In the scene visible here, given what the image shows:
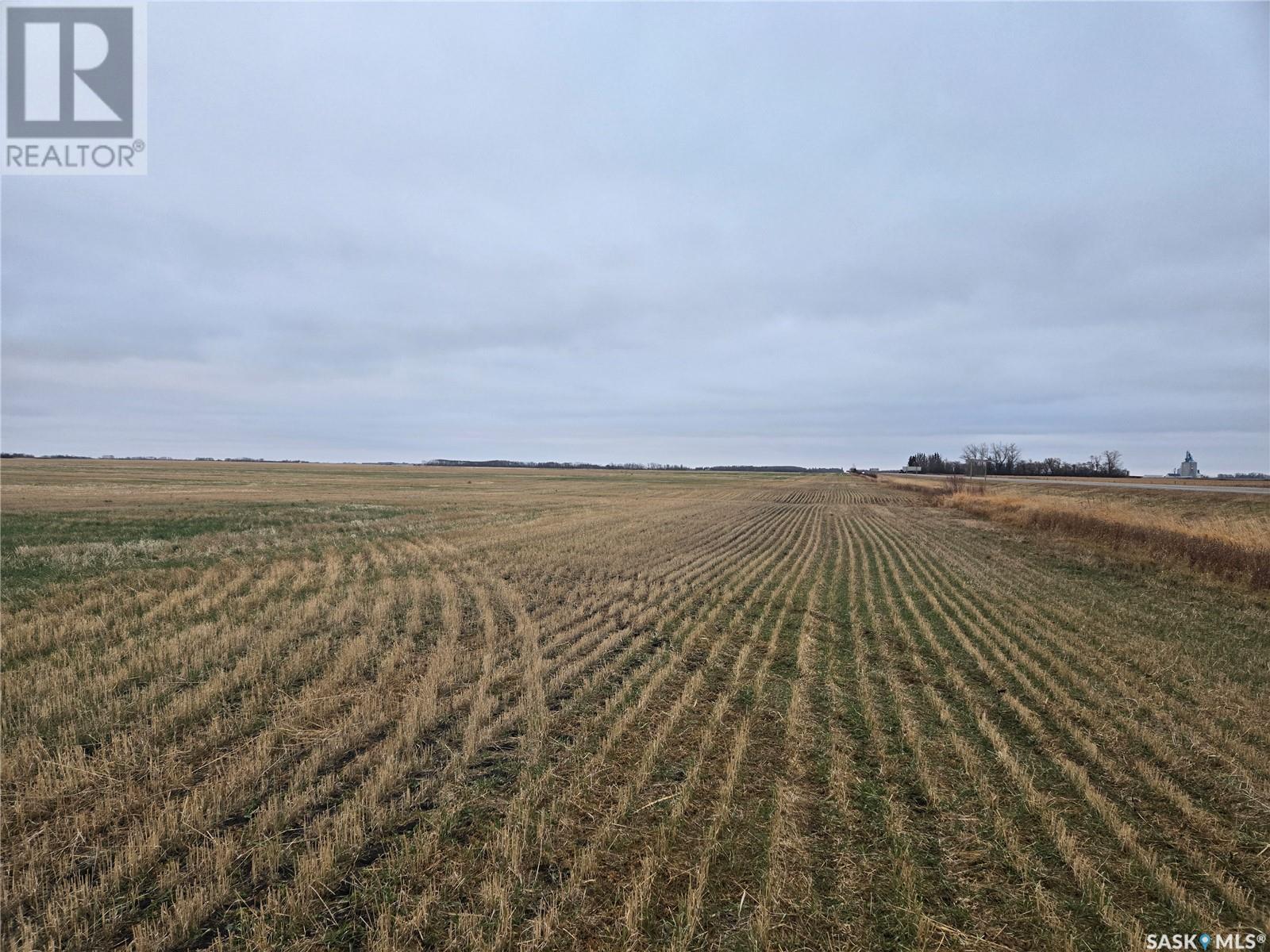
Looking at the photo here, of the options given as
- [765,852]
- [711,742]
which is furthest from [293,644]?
[765,852]

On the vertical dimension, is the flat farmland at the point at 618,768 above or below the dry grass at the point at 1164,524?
below

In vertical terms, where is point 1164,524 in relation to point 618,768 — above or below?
above

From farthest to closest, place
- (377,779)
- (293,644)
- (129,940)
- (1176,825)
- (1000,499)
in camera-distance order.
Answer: (1000,499) → (293,644) → (377,779) → (1176,825) → (129,940)

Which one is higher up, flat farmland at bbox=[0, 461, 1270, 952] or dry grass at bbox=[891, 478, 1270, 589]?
dry grass at bbox=[891, 478, 1270, 589]

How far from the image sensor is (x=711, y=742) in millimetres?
5965

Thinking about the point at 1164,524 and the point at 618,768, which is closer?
the point at 618,768

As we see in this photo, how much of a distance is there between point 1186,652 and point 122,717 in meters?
16.0

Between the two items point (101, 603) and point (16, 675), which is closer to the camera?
point (16, 675)

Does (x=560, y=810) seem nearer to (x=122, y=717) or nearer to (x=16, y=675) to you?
(x=122, y=717)

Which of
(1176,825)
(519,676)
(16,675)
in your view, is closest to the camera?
(1176,825)

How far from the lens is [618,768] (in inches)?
213

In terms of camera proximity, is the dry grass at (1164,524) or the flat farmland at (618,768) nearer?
the flat farmland at (618,768)

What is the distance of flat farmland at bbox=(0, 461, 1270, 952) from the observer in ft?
11.9

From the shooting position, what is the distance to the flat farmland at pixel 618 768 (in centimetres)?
362
